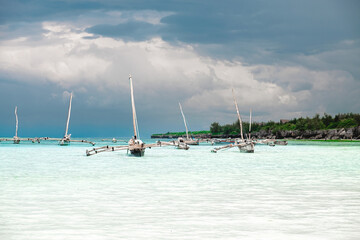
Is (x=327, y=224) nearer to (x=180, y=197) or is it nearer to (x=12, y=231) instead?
(x=180, y=197)

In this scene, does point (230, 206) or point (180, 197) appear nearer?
point (230, 206)

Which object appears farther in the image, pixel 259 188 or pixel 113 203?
pixel 259 188

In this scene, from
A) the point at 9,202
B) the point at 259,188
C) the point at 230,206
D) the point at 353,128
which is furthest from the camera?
the point at 353,128

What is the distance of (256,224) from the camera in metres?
12.3

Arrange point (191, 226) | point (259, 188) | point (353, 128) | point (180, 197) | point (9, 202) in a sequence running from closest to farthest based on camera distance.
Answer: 1. point (191, 226)
2. point (9, 202)
3. point (180, 197)
4. point (259, 188)
5. point (353, 128)

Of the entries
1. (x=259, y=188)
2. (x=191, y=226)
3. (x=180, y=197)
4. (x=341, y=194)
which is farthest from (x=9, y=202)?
(x=341, y=194)

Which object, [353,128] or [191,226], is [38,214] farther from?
[353,128]

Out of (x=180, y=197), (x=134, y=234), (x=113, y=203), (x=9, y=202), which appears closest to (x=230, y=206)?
(x=180, y=197)

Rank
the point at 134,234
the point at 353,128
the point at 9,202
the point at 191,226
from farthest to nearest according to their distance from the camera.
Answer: the point at 353,128 < the point at 9,202 < the point at 191,226 < the point at 134,234

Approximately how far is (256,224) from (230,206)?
3.42 metres

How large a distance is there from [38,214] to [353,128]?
577 ft

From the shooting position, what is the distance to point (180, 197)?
1819 centimetres

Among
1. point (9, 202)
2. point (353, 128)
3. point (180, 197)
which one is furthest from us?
point (353, 128)

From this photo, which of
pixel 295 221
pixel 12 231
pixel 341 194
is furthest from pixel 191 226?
pixel 341 194
